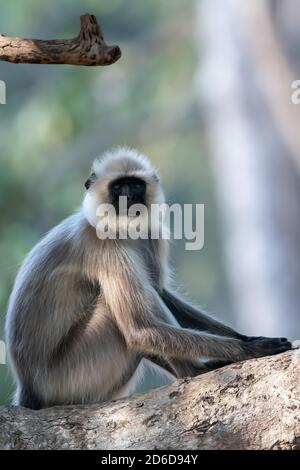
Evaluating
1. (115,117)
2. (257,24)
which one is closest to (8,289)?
(257,24)

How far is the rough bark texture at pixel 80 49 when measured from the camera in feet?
12.8

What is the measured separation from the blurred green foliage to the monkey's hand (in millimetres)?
11291

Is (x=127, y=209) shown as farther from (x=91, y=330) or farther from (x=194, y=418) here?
(x=194, y=418)

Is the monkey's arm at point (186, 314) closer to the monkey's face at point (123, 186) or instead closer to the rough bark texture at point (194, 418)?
the monkey's face at point (123, 186)

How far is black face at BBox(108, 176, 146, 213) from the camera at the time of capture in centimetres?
513

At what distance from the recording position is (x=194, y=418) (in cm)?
386

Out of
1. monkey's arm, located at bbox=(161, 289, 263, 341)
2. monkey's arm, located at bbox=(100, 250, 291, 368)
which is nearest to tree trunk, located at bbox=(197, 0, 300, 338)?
monkey's arm, located at bbox=(161, 289, 263, 341)

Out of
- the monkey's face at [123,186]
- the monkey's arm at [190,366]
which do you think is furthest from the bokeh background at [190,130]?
the monkey's arm at [190,366]

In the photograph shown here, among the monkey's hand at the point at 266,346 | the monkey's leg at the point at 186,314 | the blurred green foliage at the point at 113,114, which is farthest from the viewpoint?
the blurred green foliage at the point at 113,114

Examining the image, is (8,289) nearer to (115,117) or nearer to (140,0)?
(115,117)

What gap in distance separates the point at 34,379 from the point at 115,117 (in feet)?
45.0

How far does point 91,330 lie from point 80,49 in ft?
4.73

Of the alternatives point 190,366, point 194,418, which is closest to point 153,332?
point 190,366

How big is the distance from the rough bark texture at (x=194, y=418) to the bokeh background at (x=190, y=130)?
6.37 m
